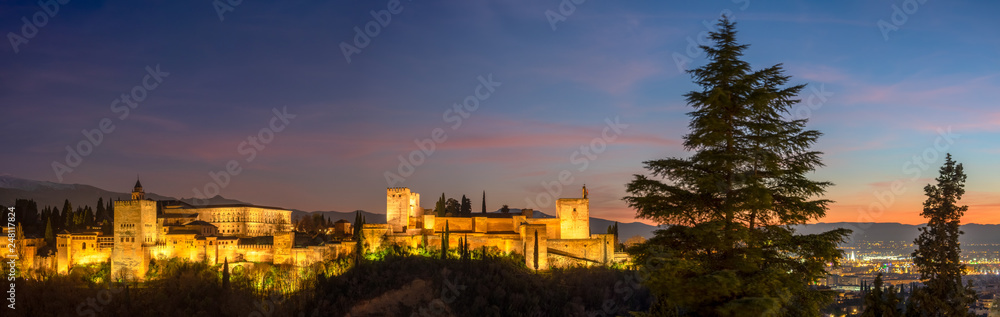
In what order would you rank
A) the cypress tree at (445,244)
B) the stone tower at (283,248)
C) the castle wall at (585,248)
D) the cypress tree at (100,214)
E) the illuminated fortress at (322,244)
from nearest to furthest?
the illuminated fortress at (322,244)
the cypress tree at (445,244)
the stone tower at (283,248)
the castle wall at (585,248)
the cypress tree at (100,214)

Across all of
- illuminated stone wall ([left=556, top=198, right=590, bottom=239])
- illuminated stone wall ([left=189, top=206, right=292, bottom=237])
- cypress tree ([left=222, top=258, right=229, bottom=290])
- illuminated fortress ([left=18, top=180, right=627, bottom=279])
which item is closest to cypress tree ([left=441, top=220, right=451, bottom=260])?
illuminated fortress ([left=18, top=180, right=627, bottom=279])

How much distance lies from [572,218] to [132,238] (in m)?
34.3

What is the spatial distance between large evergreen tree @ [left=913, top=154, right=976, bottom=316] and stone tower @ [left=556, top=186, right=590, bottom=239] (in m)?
35.0

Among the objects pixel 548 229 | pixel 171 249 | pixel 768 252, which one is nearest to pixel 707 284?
pixel 768 252

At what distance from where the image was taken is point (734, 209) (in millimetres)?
13539

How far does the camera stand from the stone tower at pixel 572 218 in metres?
55.8


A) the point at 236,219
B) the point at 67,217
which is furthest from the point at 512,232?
the point at 67,217

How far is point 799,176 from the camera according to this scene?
13.6m

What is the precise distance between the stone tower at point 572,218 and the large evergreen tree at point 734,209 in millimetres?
41550

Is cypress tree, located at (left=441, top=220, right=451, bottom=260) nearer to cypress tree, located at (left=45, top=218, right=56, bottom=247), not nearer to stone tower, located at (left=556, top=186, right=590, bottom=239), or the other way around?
stone tower, located at (left=556, top=186, right=590, bottom=239)

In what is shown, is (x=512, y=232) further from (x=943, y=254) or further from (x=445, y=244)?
(x=943, y=254)

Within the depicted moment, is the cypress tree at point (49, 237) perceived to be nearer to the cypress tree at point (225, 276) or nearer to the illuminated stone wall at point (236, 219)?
the illuminated stone wall at point (236, 219)

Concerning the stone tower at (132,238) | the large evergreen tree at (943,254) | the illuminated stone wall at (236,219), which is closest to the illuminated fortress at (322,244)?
the stone tower at (132,238)

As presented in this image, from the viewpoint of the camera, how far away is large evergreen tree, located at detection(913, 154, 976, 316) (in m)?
20.3
